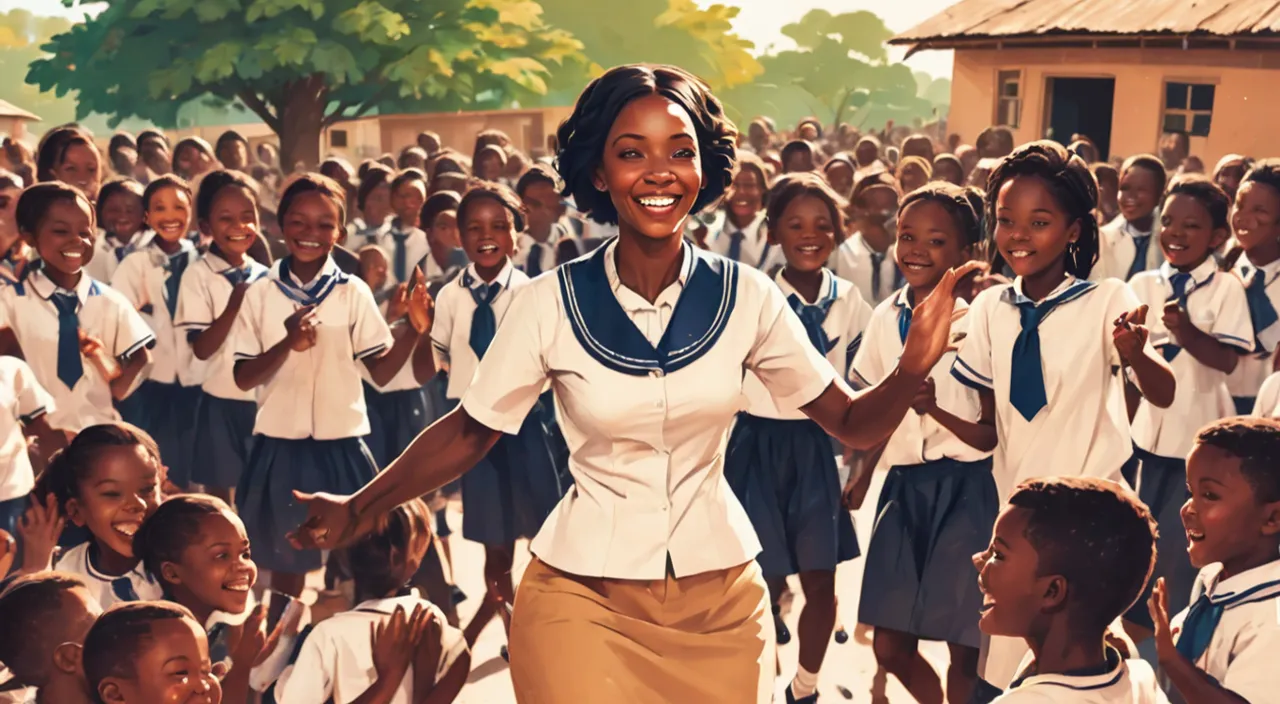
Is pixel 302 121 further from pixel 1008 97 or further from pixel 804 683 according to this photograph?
pixel 804 683

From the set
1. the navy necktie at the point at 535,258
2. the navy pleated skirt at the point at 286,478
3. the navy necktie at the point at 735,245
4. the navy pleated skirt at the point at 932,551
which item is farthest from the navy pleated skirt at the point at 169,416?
the navy pleated skirt at the point at 932,551

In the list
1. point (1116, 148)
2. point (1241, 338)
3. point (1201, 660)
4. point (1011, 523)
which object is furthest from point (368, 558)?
point (1116, 148)

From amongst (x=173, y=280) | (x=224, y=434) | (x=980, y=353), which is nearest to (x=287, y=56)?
(x=173, y=280)

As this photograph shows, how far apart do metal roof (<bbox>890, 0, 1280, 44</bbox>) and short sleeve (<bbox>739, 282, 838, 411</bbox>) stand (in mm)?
15801

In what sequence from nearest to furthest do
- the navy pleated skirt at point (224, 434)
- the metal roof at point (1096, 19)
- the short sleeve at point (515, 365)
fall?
the short sleeve at point (515, 365) → the navy pleated skirt at point (224, 434) → the metal roof at point (1096, 19)

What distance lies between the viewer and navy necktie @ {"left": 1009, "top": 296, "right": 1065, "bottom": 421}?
4.02 metres

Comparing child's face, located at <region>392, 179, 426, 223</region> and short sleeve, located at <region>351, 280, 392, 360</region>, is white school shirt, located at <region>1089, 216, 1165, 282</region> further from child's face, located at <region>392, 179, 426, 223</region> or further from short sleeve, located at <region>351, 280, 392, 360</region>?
short sleeve, located at <region>351, 280, 392, 360</region>

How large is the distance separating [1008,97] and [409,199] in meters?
14.7

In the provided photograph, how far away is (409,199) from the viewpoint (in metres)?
8.62

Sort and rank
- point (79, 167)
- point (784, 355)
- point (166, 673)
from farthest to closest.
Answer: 1. point (79, 167)
2. point (166, 673)
3. point (784, 355)

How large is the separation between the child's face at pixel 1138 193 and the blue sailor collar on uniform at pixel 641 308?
541 cm

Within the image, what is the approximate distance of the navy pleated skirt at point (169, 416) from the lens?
21.7 ft

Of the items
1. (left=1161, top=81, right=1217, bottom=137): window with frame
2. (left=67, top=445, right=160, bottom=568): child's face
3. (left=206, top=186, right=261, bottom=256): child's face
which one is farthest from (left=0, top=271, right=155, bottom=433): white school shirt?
(left=1161, top=81, right=1217, bottom=137): window with frame

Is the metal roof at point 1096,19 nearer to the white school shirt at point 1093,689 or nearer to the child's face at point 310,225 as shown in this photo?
the child's face at point 310,225
